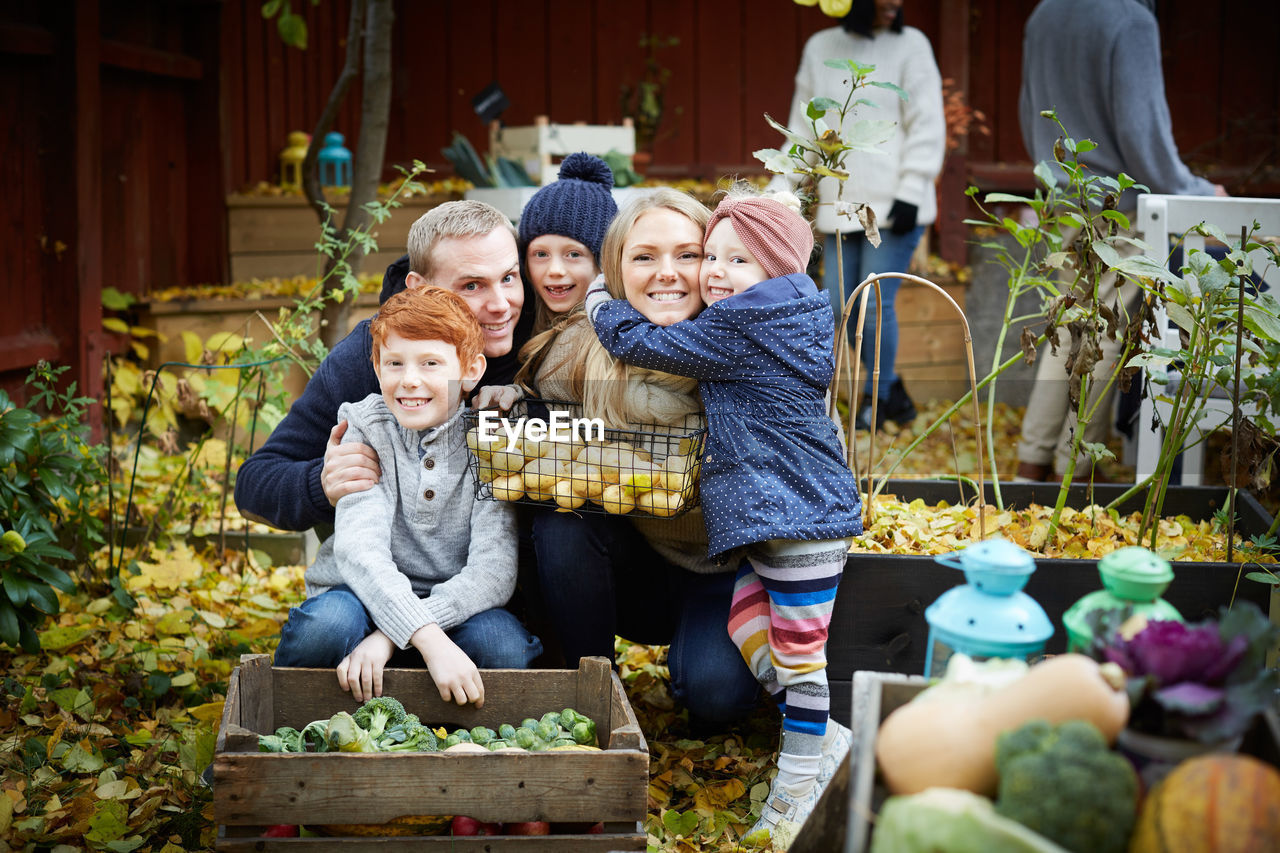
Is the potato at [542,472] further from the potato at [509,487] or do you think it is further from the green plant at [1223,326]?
the green plant at [1223,326]

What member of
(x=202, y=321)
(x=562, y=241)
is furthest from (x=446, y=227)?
(x=202, y=321)

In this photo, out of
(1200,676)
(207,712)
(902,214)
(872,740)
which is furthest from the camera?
(902,214)

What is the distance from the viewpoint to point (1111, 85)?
3.92 m

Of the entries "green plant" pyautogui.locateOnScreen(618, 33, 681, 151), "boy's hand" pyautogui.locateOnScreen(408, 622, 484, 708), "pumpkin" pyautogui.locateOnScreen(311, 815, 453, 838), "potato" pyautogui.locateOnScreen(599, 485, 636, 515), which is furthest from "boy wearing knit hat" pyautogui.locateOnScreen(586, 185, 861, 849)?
"green plant" pyautogui.locateOnScreen(618, 33, 681, 151)

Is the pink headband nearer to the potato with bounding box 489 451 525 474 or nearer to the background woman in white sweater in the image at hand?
the potato with bounding box 489 451 525 474

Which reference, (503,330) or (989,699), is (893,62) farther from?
(989,699)

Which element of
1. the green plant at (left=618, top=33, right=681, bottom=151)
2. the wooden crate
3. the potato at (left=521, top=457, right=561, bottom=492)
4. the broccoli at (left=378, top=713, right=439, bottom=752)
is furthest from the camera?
the green plant at (left=618, top=33, right=681, bottom=151)

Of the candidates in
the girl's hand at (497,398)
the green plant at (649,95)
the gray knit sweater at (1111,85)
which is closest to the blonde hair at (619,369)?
the girl's hand at (497,398)

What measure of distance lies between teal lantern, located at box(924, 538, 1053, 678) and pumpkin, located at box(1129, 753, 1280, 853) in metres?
0.24

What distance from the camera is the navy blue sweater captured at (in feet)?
7.18

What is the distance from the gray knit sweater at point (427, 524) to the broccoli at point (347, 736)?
0.30 m

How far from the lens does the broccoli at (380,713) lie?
1851 millimetres

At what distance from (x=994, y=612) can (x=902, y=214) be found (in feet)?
12.2

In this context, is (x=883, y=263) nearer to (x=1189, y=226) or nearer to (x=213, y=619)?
(x=1189, y=226)
